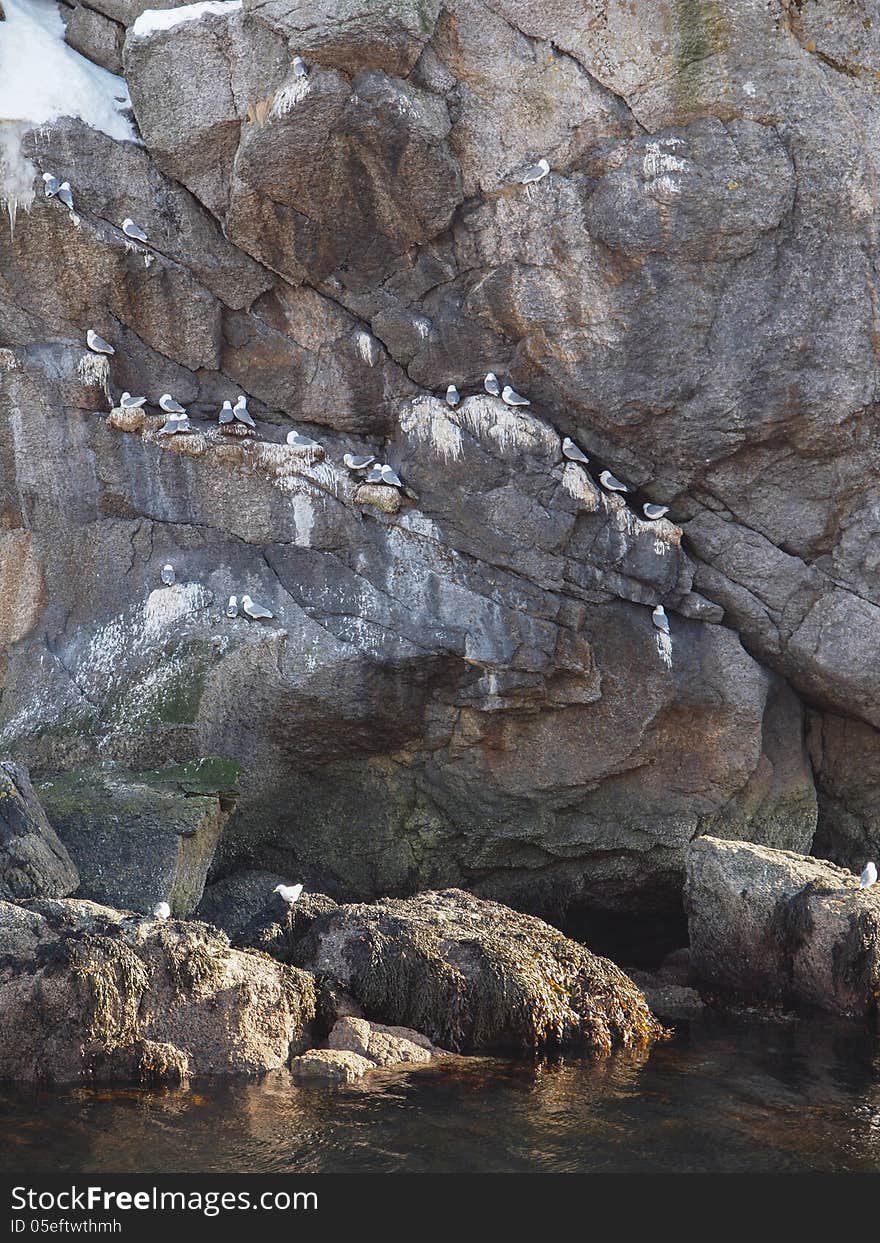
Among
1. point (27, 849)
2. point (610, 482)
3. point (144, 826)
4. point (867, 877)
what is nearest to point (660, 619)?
point (610, 482)

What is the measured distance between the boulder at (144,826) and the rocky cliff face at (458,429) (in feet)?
2.66

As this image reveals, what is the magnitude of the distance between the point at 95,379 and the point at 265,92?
3370 millimetres

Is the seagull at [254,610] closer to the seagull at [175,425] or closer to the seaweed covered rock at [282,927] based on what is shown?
the seagull at [175,425]

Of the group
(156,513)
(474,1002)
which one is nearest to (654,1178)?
(474,1002)

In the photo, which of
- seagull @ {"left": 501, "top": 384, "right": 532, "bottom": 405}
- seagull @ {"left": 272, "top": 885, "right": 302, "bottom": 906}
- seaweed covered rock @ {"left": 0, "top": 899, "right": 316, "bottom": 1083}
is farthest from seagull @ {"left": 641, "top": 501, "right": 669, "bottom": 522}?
seaweed covered rock @ {"left": 0, "top": 899, "right": 316, "bottom": 1083}

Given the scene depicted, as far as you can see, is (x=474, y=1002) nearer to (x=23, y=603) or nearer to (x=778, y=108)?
(x=23, y=603)

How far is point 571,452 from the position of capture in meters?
13.9

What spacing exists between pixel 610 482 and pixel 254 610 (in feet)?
12.6

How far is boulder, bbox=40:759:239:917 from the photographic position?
11.7m

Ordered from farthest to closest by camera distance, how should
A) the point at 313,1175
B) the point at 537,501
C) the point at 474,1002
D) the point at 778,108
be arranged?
1. the point at 537,501
2. the point at 778,108
3. the point at 474,1002
4. the point at 313,1175

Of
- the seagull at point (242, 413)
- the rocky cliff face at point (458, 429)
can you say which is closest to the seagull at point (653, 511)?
the rocky cliff face at point (458, 429)

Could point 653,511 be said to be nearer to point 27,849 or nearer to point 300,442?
point 300,442

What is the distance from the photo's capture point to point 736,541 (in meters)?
14.4

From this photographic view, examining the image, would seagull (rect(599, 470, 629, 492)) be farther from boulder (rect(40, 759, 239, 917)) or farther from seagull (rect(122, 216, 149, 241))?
seagull (rect(122, 216, 149, 241))
